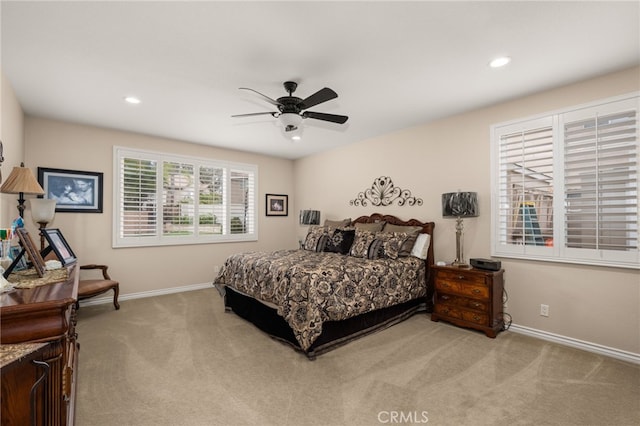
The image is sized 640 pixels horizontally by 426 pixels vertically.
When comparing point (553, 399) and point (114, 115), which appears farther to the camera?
point (114, 115)

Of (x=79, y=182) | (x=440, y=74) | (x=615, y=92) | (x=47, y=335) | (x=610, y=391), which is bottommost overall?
(x=610, y=391)

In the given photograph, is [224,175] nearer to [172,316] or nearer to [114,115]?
[114,115]

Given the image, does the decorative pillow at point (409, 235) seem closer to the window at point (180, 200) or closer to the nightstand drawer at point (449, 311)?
the nightstand drawer at point (449, 311)

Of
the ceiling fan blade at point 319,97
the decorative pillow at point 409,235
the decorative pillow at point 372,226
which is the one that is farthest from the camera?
the decorative pillow at point 372,226

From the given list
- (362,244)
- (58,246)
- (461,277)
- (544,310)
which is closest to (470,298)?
(461,277)

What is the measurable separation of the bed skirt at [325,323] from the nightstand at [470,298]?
18.6 inches

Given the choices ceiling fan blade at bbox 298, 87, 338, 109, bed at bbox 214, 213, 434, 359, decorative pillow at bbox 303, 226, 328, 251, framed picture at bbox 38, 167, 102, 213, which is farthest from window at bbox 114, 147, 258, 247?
ceiling fan blade at bbox 298, 87, 338, 109

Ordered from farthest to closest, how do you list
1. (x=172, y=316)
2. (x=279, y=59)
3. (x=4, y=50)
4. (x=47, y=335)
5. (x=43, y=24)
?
1. (x=172, y=316)
2. (x=279, y=59)
3. (x=4, y=50)
4. (x=43, y=24)
5. (x=47, y=335)

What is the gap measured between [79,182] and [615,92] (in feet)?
21.1

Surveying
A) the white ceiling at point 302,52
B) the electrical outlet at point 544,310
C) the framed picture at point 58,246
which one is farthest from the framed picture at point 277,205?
the electrical outlet at point 544,310

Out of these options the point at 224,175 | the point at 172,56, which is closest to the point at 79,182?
the point at 224,175

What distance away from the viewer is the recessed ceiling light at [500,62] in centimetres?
253

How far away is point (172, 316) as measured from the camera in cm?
382

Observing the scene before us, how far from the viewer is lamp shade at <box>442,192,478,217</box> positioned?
3.45m
